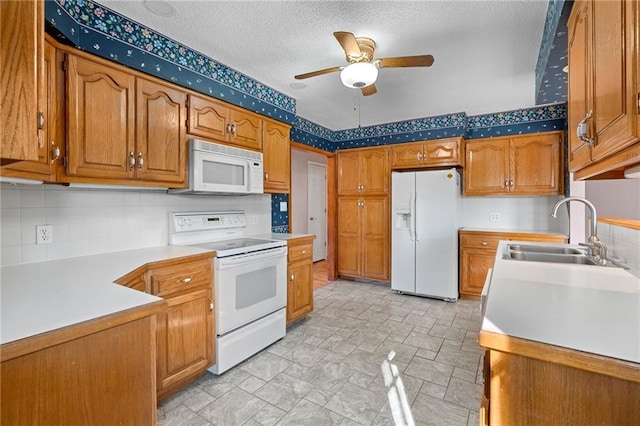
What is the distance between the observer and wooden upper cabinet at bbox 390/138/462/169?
3.82 meters

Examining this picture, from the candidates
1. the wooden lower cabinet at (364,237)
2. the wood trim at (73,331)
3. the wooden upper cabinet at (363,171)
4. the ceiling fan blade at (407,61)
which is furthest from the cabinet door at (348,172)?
the wood trim at (73,331)

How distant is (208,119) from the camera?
238 cm

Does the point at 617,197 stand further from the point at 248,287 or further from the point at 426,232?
the point at 248,287

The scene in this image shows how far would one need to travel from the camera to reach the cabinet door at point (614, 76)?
0.76m

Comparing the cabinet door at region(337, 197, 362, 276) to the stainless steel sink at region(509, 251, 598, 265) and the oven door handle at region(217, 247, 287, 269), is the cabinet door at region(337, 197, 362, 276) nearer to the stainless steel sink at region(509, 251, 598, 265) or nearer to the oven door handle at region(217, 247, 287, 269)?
→ the oven door handle at region(217, 247, 287, 269)

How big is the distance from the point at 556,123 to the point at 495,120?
65cm

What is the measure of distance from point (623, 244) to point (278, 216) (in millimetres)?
2908

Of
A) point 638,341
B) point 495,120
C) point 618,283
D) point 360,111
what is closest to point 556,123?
point 495,120

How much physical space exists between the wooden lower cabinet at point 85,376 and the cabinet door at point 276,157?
6.43ft

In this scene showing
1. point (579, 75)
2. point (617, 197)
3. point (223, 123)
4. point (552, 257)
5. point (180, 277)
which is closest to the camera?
point (579, 75)

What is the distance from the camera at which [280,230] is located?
3619 mm

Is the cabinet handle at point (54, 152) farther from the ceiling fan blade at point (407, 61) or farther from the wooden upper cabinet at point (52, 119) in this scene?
the ceiling fan blade at point (407, 61)

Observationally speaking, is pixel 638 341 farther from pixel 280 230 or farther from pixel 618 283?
pixel 280 230

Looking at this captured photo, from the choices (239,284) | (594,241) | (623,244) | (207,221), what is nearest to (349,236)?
(207,221)
